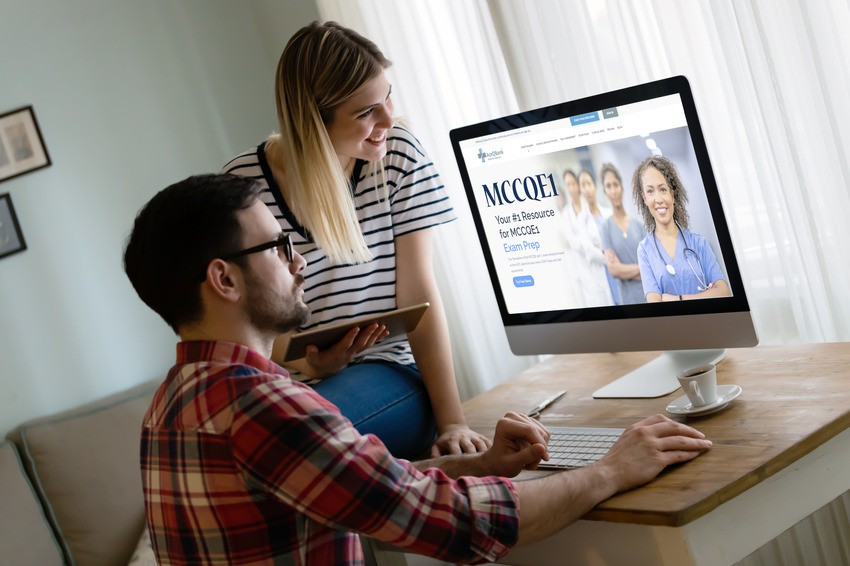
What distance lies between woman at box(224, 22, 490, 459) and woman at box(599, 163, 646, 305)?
0.40 meters

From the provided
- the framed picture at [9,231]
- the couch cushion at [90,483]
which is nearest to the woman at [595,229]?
the couch cushion at [90,483]

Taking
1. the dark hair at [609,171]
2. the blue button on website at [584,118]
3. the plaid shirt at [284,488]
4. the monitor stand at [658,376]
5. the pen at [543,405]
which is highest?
the blue button on website at [584,118]

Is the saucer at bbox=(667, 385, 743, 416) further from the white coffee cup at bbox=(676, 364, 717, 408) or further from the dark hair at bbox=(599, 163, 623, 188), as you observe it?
the dark hair at bbox=(599, 163, 623, 188)

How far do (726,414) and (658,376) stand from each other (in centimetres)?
29

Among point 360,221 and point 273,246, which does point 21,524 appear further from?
point 273,246

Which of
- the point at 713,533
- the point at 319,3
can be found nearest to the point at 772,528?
the point at 713,533

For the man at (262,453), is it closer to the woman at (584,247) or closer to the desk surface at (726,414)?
the desk surface at (726,414)

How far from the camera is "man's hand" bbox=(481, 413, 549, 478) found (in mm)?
1505

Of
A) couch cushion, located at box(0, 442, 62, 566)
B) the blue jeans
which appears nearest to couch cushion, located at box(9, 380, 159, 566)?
couch cushion, located at box(0, 442, 62, 566)

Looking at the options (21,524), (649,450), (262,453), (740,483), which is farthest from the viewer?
(21,524)

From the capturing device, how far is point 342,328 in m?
1.79

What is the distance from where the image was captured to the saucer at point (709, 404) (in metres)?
1.50

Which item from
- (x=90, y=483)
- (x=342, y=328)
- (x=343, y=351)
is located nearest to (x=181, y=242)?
(x=342, y=328)

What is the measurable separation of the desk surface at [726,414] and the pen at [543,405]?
0.01m
